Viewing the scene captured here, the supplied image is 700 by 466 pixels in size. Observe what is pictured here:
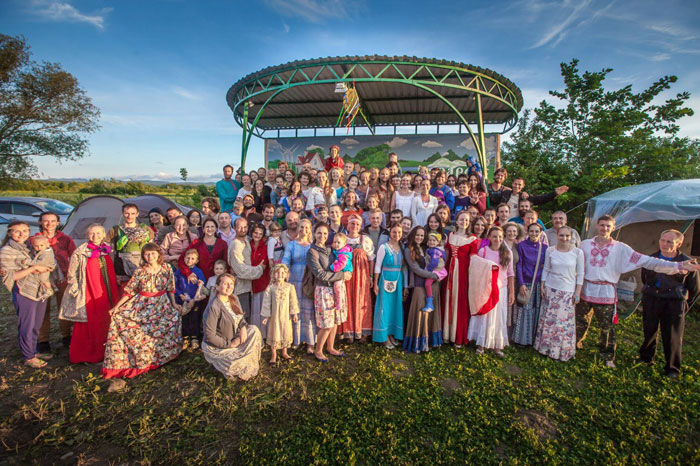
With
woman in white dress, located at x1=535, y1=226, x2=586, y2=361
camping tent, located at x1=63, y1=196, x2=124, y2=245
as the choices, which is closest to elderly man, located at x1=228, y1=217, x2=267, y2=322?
woman in white dress, located at x1=535, y1=226, x2=586, y2=361

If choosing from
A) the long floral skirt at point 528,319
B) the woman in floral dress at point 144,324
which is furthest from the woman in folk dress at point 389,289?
the woman in floral dress at point 144,324

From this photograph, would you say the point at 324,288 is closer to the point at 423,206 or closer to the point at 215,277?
the point at 215,277

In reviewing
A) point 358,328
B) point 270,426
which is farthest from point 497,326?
point 270,426

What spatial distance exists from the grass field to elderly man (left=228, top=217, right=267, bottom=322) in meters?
0.98

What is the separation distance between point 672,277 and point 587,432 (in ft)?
7.74

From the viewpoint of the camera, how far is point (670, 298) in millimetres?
3754

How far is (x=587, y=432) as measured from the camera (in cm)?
284

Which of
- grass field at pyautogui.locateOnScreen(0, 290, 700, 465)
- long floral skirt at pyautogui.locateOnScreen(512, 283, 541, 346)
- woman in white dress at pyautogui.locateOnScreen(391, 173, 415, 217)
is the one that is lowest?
grass field at pyautogui.locateOnScreen(0, 290, 700, 465)

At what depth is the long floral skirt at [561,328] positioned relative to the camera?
4.06m

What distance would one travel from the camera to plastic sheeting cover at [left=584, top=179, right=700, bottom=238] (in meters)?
5.77

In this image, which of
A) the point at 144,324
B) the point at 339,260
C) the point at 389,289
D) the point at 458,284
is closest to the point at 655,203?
the point at 458,284

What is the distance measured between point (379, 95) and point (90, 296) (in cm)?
1008

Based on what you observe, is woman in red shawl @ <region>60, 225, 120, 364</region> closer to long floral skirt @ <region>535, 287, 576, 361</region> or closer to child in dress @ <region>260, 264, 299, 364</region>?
child in dress @ <region>260, 264, 299, 364</region>

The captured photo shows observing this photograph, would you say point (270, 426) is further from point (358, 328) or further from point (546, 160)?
point (546, 160)
